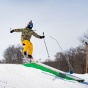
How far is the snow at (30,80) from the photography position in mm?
10233

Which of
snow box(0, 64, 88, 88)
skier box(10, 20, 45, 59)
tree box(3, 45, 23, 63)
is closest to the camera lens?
snow box(0, 64, 88, 88)

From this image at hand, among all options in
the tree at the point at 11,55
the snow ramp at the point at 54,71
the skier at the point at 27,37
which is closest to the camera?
the snow ramp at the point at 54,71

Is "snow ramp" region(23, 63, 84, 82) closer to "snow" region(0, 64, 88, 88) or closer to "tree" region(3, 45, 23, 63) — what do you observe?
"snow" region(0, 64, 88, 88)

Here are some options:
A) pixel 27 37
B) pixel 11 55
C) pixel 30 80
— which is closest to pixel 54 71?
pixel 30 80

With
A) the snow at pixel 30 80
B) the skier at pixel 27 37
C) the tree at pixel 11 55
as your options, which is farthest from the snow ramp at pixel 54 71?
the tree at pixel 11 55

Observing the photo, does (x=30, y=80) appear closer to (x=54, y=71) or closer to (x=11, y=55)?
(x=54, y=71)

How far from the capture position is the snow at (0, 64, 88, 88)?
10.2m

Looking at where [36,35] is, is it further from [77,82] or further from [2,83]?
[2,83]

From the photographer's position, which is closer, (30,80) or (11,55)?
(30,80)

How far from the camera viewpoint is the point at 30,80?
1108 centimetres

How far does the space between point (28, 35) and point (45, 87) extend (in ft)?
15.9

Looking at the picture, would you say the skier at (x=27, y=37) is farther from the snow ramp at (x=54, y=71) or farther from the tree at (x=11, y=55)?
the tree at (x=11, y=55)

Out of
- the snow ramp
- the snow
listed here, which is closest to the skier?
the snow ramp

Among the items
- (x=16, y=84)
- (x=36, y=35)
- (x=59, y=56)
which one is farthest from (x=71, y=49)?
(x=16, y=84)
